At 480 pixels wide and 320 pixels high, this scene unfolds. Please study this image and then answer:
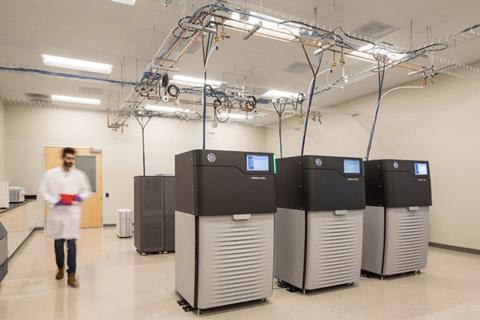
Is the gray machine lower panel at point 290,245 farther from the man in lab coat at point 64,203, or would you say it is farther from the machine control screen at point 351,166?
the man in lab coat at point 64,203

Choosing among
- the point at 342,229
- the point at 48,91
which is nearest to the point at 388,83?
the point at 342,229

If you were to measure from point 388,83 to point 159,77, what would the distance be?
4.39m

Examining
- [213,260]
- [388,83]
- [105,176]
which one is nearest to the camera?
[213,260]

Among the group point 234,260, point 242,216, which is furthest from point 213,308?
point 242,216

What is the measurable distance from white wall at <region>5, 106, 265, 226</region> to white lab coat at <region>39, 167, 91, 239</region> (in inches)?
198

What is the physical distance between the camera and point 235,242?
109 inches

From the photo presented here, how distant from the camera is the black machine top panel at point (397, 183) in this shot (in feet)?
12.0

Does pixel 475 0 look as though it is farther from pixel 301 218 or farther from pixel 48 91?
pixel 48 91

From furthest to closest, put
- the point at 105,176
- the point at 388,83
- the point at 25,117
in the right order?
the point at 105,176
the point at 25,117
the point at 388,83

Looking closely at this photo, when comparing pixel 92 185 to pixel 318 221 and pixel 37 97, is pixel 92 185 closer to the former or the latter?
pixel 37 97

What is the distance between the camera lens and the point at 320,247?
314 centimetres

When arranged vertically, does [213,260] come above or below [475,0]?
below

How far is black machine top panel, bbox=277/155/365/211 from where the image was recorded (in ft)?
10.3

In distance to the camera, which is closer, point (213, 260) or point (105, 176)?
point (213, 260)
